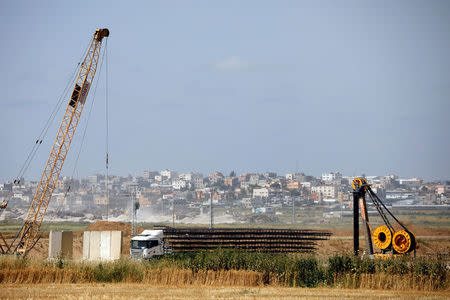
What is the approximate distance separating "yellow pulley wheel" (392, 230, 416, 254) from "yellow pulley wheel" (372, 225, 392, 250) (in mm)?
434

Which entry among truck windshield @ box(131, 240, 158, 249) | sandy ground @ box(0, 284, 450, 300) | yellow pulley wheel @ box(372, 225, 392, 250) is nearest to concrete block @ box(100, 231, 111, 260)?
truck windshield @ box(131, 240, 158, 249)

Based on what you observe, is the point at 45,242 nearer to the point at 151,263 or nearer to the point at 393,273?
the point at 151,263

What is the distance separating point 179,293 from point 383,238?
23.1m

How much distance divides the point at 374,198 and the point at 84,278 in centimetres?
2540

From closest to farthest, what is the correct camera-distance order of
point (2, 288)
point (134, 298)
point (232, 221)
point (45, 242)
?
point (134, 298)
point (2, 288)
point (45, 242)
point (232, 221)

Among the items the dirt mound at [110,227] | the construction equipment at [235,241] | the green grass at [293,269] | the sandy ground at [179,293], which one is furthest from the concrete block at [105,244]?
the dirt mound at [110,227]

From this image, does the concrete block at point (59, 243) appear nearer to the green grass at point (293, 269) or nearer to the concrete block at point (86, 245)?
the concrete block at point (86, 245)

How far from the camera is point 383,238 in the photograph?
4559 cm

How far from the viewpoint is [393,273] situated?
32375 mm

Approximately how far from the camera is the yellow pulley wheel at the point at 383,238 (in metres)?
45.1

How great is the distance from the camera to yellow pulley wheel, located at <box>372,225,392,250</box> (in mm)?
45094

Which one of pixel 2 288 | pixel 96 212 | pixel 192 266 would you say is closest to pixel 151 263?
pixel 192 266

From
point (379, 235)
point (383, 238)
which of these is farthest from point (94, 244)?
point (383, 238)

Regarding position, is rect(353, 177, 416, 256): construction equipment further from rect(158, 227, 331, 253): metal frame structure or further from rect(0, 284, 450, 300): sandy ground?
rect(0, 284, 450, 300): sandy ground
